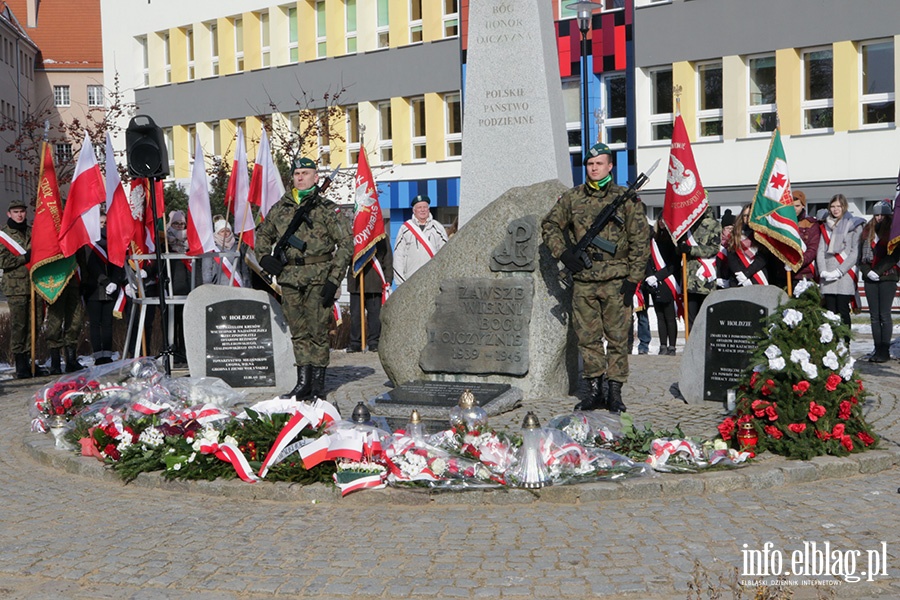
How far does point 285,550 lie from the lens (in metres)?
6.39

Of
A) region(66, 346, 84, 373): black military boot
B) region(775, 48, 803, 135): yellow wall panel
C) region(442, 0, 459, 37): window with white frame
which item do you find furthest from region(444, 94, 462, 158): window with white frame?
region(66, 346, 84, 373): black military boot

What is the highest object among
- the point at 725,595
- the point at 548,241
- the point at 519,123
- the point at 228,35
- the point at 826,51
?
the point at 228,35

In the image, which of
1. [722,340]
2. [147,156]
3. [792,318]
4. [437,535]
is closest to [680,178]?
[722,340]

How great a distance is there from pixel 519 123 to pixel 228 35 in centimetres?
3232

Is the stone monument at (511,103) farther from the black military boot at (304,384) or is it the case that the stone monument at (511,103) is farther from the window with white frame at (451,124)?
the window with white frame at (451,124)

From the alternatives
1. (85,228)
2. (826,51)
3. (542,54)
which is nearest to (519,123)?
A: (542,54)

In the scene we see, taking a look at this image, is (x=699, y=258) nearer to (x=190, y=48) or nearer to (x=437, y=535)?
(x=437, y=535)

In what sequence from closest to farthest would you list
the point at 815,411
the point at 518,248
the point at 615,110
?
the point at 815,411, the point at 518,248, the point at 615,110

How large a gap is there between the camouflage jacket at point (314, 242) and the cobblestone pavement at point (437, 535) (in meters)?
2.89

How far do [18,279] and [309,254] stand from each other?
5147 millimetres

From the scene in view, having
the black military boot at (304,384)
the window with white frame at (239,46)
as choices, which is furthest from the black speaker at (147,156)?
the window with white frame at (239,46)

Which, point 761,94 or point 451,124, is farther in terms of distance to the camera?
point 451,124

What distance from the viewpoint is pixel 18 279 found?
1429 centimetres

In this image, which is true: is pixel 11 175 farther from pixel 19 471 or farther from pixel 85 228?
pixel 19 471
